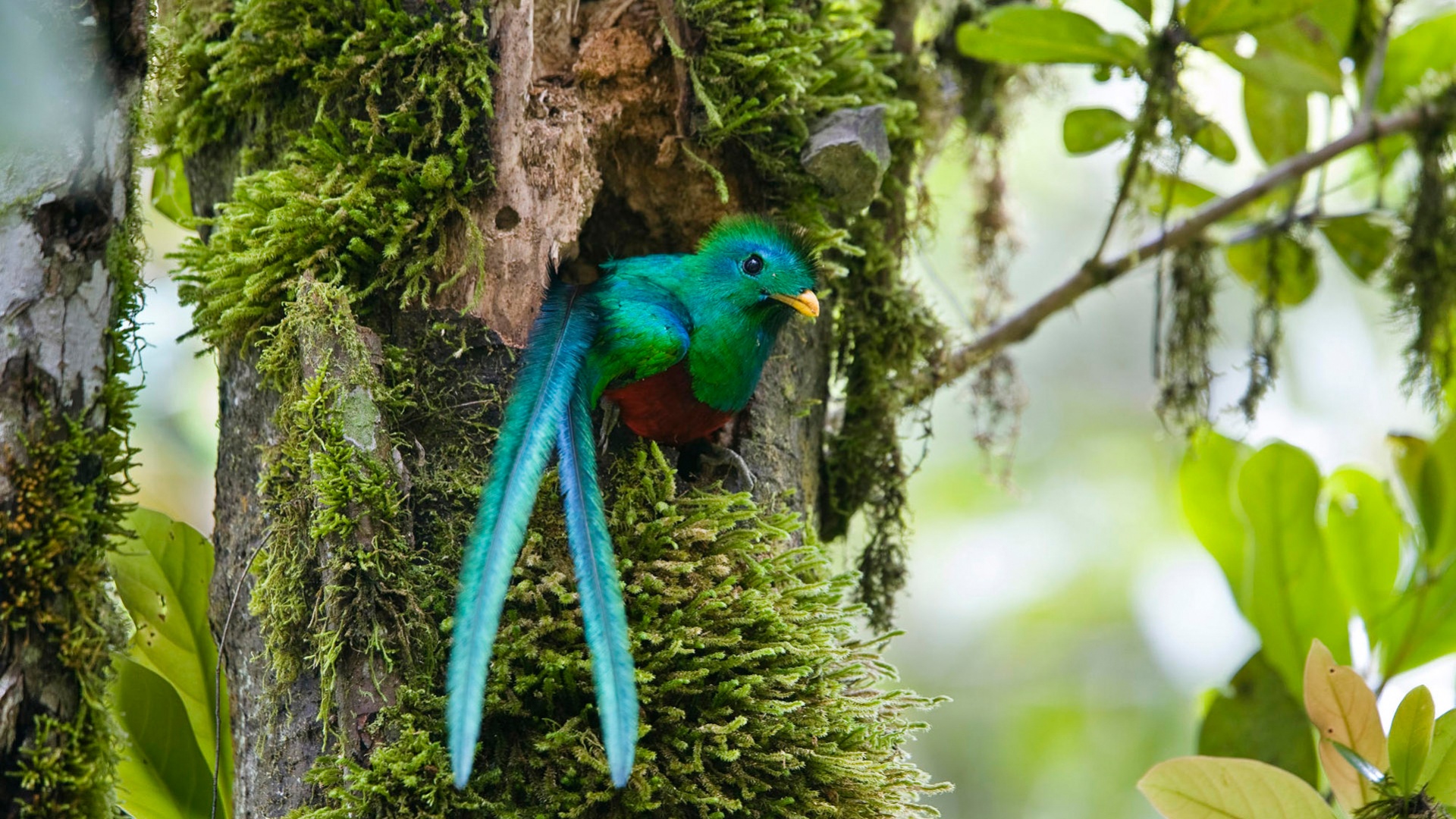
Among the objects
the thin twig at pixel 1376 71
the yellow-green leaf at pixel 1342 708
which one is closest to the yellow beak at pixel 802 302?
the yellow-green leaf at pixel 1342 708

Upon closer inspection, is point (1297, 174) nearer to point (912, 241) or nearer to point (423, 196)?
point (912, 241)

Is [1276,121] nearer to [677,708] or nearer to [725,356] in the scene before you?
[725,356]

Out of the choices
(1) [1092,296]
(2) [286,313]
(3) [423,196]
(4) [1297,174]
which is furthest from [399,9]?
(1) [1092,296]

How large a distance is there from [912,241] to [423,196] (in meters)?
1.43

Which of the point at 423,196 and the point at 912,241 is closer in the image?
the point at 423,196

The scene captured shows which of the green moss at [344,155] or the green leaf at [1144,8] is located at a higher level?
the green leaf at [1144,8]

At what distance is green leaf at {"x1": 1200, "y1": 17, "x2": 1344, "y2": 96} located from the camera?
307cm

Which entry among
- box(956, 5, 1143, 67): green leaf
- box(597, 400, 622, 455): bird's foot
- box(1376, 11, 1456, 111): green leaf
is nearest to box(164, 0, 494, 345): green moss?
box(597, 400, 622, 455): bird's foot

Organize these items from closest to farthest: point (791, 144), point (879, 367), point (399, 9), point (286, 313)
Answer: point (286, 313), point (399, 9), point (791, 144), point (879, 367)

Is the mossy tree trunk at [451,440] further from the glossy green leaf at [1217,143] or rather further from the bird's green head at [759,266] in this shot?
the glossy green leaf at [1217,143]

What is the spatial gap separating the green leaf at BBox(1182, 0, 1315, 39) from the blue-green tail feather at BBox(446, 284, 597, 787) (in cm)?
189

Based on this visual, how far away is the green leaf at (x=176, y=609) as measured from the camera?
7.49ft

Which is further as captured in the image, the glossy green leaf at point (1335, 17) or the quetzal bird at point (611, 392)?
the glossy green leaf at point (1335, 17)

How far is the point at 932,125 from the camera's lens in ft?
10.3
